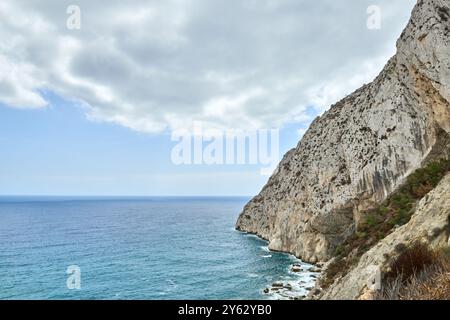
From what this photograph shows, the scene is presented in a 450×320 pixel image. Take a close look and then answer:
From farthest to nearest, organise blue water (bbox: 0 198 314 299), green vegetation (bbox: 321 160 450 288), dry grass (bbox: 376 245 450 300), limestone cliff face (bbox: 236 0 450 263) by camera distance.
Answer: blue water (bbox: 0 198 314 299) → limestone cliff face (bbox: 236 0 450 263) → green vegetation (bbox: 321 160 450 288) → dry grass (bbox: 376 245 450 300)

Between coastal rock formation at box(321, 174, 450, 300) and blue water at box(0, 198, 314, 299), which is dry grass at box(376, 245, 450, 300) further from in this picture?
blue water at box(0, 198, 314, 299)

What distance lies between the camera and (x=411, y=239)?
54.0ft

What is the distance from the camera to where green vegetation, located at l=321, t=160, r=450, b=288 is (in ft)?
77.7

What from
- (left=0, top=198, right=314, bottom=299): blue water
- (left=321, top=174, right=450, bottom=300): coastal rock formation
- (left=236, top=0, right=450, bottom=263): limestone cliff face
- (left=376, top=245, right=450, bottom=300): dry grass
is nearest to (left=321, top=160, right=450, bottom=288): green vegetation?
(left=321, top=174, right=450, bottom=300): coastal rock formation

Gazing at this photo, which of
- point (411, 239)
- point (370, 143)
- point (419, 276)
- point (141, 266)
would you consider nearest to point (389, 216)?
point (411, 239)

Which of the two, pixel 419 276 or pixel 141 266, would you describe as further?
pixel 141 266

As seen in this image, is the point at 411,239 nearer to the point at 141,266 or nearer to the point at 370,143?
the point at 370,143

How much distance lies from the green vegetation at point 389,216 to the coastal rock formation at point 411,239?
3.71 m

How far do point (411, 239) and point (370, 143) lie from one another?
84.6 ft

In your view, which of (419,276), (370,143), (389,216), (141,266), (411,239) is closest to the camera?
(419,276)

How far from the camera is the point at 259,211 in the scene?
7700 cm

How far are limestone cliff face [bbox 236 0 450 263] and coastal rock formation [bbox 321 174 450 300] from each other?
14392 millimetres

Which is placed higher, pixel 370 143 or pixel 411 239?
pixel 370 143

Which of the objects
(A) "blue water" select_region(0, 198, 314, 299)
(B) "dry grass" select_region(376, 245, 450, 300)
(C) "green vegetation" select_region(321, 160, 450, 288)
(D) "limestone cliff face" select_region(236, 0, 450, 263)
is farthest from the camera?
(A) "blue water" select_region(0, 198, 314, 299)
